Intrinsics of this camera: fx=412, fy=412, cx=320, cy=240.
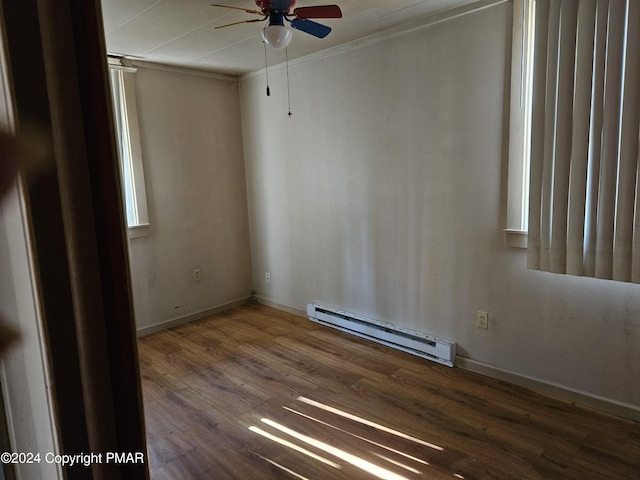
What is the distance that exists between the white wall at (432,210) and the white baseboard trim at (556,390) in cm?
1

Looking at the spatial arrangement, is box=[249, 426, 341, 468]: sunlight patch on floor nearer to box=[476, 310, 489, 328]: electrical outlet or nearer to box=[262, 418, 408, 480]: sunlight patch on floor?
box=[262, 418, 408, 480]: sunlight patch on floor

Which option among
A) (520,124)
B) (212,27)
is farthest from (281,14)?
(520,124)

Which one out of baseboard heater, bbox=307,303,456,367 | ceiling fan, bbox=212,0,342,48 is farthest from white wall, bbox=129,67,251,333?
ceiling fan, bbox=212,0,342,48

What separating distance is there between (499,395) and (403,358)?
28.5 inches

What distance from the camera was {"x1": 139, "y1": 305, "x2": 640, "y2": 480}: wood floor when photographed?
6.37 feet

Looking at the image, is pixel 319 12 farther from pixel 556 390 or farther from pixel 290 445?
pixel 556 390

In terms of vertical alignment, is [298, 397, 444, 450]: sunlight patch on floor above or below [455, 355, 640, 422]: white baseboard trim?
below

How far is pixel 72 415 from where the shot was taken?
0.49m

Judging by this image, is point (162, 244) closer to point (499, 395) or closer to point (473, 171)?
point (473, 171)

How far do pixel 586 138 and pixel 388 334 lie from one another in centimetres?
189

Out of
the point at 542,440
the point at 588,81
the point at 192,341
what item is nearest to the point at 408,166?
the point at 588,81

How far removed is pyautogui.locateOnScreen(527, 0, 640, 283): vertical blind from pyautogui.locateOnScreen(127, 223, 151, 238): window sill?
301 centimetres

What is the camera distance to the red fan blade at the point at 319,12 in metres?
2.05

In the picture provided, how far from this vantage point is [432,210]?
2895 mm
